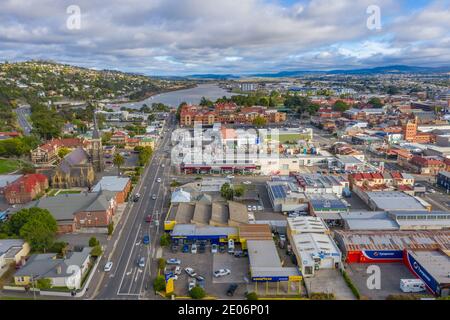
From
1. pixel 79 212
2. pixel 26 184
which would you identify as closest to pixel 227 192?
pixel 79 212

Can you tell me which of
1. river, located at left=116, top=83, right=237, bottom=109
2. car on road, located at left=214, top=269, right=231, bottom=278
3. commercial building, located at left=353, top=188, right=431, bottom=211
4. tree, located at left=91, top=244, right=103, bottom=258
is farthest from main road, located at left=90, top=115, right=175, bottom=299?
river, located at left=116, top=83, right=237, bottom=109

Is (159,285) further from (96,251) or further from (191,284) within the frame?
(96,251)

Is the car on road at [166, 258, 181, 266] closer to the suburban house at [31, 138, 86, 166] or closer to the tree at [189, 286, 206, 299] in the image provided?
the tree at [189, 286, 206, 299]

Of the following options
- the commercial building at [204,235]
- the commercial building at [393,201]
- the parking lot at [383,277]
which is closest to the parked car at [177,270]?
the commercial building at [204,235]

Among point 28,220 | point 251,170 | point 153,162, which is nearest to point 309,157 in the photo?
point 251,170
